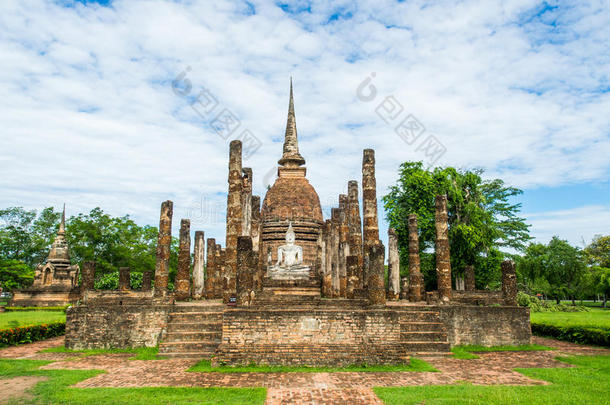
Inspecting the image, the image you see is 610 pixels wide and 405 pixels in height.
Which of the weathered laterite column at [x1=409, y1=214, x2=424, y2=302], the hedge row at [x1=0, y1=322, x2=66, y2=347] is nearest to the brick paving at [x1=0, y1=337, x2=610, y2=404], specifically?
the hedge row at [x1=0, y1=322, x2=66, y2=347]

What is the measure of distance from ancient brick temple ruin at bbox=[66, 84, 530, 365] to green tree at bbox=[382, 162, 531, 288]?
629cm

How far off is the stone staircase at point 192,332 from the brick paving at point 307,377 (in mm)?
521

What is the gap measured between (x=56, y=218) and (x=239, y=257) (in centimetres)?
4398

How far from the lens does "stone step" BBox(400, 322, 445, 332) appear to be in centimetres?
1239

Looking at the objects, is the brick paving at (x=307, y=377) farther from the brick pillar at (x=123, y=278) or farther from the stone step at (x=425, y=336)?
the brick pillar at (x=123, y=278)

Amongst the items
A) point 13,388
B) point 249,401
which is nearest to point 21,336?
point 13,388

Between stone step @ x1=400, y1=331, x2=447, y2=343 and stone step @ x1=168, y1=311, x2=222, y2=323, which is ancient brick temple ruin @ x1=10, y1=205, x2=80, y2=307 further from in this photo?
stone step @ x1=400, y1=331, x2=447, y2=343

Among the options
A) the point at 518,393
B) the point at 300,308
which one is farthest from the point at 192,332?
the point at 518,393

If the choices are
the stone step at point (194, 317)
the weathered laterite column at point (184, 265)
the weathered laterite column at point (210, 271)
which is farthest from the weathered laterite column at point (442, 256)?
the weathered laterite column at point (210, 271)

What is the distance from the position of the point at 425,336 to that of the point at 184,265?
996 centimetres

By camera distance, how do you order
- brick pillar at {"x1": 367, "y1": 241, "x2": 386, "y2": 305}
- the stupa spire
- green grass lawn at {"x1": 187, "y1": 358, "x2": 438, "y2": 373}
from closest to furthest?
green grass lawn at {"x1": 187, "y1": 358, "x2": 438, "y2": 373} < brick pillar at {"x1": 367, "y1": 241, "x2": 386, "y2": 305} < the stupa spire

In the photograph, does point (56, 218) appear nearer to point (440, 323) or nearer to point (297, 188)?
point (297, 188)

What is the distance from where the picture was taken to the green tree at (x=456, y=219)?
84.9 ft

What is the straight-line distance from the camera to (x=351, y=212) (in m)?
20.5
